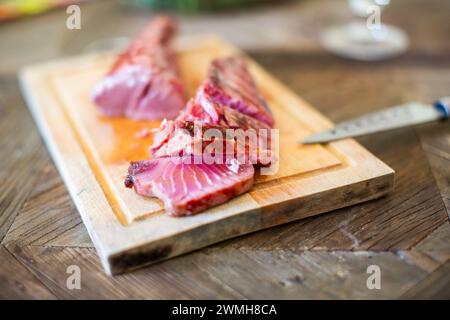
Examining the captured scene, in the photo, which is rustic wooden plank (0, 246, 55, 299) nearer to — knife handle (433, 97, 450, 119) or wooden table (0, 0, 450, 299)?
wooden table (0, 0, 450, 299)

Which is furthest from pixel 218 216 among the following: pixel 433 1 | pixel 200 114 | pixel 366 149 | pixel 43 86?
pixel 433 1

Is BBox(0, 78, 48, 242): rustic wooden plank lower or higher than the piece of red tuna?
lower

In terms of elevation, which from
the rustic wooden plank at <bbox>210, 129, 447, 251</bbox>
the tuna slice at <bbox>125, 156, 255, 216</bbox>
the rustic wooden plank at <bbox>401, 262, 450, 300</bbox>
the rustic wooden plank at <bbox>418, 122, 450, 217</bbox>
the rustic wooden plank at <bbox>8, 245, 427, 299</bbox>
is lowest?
the rustic wooden plank at <bbox>401, 262, 450, 300</bbox>

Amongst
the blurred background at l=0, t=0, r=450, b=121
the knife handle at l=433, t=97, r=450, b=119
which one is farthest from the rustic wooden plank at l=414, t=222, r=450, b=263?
the blurred background at l=0, t=0, r=450, b=121

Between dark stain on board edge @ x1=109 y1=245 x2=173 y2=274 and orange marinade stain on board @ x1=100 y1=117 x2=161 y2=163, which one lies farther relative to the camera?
orange marinade stain on board @ x1=100 y1=117 x2=161 y2=163

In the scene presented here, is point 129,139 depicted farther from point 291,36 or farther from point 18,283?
point 291,36

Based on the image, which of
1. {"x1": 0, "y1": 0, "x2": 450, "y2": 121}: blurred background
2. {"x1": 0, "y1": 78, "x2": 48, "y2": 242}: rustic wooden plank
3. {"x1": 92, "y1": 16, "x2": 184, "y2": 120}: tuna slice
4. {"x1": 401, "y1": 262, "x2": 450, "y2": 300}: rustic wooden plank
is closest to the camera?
{"x1": 401, "y1": 262, "x2": 450, "y2": 300}: rustic wooden plank
